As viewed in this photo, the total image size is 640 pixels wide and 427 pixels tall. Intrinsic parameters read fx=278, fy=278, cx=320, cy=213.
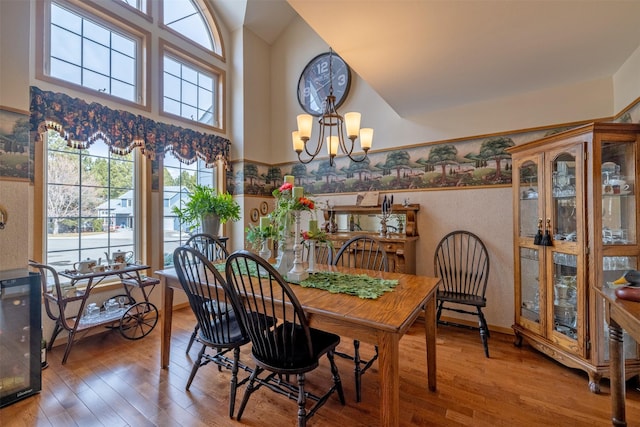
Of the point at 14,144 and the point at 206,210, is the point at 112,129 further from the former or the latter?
the point at 206,210

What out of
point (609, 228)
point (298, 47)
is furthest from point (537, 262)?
point (298, 47)

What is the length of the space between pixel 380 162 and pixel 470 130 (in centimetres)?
110

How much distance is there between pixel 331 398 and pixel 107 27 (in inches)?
175

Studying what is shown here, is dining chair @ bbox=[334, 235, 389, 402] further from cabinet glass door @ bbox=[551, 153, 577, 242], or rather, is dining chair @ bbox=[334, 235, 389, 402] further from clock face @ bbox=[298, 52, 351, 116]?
clock face @ bbox=[298, 52, 351, 116]

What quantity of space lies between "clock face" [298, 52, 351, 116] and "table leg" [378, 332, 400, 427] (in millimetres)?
3536

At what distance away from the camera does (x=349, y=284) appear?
6.22 ft

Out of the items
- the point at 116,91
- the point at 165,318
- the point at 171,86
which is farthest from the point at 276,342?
the point at 171,86

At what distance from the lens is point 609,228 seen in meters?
2.12

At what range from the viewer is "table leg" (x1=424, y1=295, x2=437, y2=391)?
76.5 inches

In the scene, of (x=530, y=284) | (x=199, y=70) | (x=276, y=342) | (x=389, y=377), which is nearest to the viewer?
(x=389, y=377)

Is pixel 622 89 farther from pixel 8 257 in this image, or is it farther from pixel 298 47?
pixel 8 257

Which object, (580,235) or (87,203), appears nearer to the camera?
(580,235)

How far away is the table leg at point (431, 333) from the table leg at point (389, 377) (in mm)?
753

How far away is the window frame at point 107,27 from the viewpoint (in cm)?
263
